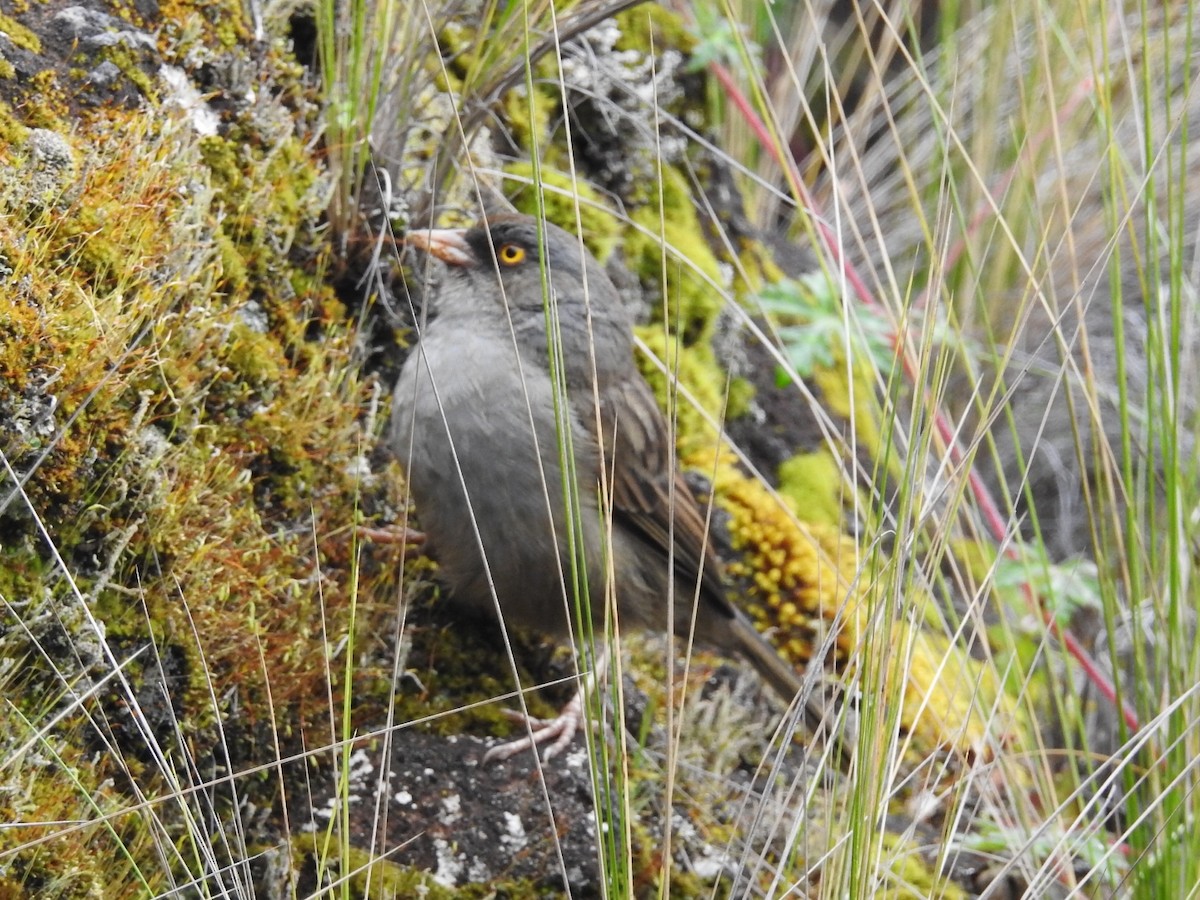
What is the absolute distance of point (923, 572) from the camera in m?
2.62

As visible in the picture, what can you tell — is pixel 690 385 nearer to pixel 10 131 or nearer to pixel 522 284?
pixel 522 284

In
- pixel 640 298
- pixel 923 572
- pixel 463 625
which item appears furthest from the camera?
pixel 640 298

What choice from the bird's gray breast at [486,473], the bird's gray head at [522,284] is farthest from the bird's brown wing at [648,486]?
the bird's gray breast at [486,473]

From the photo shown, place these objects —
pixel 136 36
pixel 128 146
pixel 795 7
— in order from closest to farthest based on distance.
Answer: pixel 128 146, pixel 136 36, pixel 795 7

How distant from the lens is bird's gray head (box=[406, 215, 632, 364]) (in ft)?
13.5

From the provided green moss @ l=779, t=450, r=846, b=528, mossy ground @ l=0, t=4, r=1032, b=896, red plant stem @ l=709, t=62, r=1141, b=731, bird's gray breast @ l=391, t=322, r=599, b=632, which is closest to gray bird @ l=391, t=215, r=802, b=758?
bird's gray breast @ l=391, t=322, r=599, b=632

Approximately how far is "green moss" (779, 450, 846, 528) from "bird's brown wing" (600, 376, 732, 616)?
1.17 meters

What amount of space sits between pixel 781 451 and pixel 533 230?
2.05 metres

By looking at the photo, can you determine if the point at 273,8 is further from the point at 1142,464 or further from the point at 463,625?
the point at 1142,464

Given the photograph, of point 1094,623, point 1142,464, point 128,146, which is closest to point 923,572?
point 1142,464

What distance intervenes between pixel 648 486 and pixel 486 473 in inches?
29.6

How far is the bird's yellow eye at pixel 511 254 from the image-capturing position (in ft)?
13.6

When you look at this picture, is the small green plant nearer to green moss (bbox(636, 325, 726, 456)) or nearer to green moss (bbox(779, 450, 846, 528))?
green moss (bbox(636, 325, 726, 456))

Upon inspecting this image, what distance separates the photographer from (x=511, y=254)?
416cm
